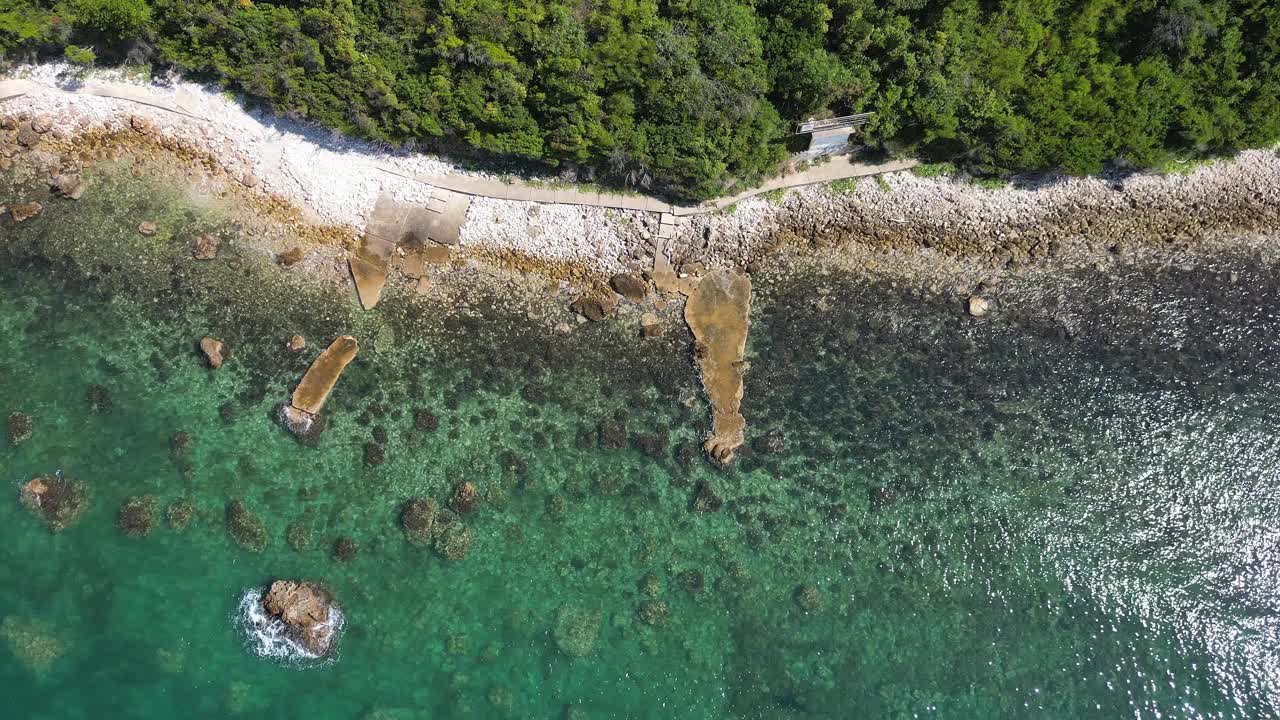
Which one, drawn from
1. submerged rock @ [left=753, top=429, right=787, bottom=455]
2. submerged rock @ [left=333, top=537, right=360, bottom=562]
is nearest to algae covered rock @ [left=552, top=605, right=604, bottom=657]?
submerged rock @ [left=333, top=537, right=360, bottom=562]

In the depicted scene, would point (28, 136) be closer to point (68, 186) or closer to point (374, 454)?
point (68, 186)

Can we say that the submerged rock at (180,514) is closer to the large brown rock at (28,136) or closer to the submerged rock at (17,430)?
the submerged rock at (17,430)

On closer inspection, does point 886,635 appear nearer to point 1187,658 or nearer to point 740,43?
point 1187,658

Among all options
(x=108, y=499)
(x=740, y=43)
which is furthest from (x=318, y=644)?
(x=740, y=43)

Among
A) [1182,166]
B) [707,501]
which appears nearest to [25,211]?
[707,501]

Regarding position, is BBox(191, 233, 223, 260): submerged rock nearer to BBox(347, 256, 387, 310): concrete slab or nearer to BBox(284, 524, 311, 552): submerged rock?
BBox(347, 256, 387, 310): concrete slab
